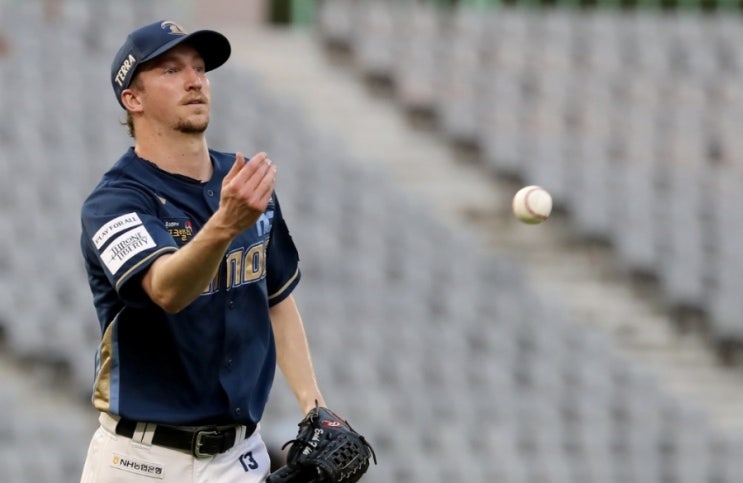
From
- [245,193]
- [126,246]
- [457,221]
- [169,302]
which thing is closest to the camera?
[245,193]

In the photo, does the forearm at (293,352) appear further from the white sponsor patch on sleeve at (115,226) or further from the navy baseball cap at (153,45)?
the navy baseball cap at (153,45)

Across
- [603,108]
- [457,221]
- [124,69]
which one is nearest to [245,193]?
[124,69]

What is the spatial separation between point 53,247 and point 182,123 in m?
6.18

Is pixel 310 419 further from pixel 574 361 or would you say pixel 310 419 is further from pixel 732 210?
pixel 732 210

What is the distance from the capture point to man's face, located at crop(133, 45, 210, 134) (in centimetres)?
391

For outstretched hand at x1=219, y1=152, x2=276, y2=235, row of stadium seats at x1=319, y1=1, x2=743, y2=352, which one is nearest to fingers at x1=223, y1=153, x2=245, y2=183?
outstretched hand at x1=219, y1=152, x2=276, y2=235

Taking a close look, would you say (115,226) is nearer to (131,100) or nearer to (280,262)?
(131,100)

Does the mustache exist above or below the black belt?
above

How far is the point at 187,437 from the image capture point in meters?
3.99

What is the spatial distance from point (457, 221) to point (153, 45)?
9662mm

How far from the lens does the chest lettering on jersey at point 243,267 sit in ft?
13.0

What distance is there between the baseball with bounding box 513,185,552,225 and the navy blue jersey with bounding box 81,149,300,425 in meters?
1.16

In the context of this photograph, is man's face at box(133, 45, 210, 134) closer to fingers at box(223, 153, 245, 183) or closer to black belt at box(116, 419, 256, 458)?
fingers at box(223, 153, 245, 183)

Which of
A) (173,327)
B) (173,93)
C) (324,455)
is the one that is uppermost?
(173,93)
